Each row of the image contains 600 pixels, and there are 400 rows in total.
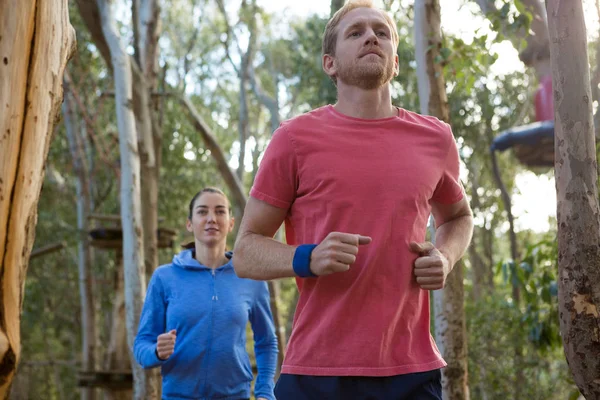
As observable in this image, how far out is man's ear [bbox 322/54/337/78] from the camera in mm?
2566

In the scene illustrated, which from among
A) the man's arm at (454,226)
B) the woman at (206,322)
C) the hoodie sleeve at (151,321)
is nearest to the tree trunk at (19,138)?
the man's arm at (454,226)

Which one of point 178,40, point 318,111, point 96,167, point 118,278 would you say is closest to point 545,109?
point 118,278

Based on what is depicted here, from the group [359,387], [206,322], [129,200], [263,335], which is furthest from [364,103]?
[129,200]

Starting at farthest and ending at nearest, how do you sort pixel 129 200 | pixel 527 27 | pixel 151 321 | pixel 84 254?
pixel 84 254, pixel 129 200, pixel 527 27, pixel 151 321

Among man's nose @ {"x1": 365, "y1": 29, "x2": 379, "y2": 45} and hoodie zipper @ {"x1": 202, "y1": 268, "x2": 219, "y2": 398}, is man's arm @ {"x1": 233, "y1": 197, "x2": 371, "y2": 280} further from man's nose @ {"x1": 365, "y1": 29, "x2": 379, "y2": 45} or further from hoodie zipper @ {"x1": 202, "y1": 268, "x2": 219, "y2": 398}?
hoodie zipper @ {"x1": 202, "y1": 268, "x2": 219, "y2": 398}

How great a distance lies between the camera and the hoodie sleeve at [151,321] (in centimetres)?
473

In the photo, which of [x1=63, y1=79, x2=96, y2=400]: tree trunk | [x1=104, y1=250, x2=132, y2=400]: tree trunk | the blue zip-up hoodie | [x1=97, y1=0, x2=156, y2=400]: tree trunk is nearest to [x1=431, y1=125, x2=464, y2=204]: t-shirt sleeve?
the blue zip-up hoodie

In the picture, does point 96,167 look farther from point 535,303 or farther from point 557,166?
point 557,166

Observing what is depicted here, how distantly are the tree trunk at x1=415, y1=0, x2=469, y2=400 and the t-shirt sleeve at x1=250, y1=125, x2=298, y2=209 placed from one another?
3244 mm

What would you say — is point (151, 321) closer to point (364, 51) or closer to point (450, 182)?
point (450, 182)

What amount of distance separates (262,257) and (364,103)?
21.1 inches

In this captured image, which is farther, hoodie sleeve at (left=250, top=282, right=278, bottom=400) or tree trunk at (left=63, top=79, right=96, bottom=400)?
tree trunk at (left=63, top=79, right=96, bottom=400)

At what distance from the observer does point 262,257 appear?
237 cm

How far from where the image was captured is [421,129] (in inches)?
98.0
